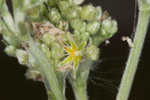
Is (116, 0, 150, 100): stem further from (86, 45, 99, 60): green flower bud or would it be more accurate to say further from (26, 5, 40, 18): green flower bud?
(26, 5, 40, 18): green flower bud

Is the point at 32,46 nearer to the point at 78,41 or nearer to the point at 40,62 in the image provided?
the point at 40,62

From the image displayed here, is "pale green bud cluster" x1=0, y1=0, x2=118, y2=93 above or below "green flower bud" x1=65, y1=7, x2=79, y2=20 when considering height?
below

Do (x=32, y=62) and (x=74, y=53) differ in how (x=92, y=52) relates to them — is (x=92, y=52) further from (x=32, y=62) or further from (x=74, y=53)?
(x=32, y=62)

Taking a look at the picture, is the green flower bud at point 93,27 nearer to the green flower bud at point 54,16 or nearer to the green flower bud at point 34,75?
the green flower bud at point 54,16

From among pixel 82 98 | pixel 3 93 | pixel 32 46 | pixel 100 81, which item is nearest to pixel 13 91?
pixel 3 93

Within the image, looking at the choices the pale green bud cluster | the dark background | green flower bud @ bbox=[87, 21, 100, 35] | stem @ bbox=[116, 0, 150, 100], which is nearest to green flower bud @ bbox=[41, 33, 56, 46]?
the pale green bud cluster
